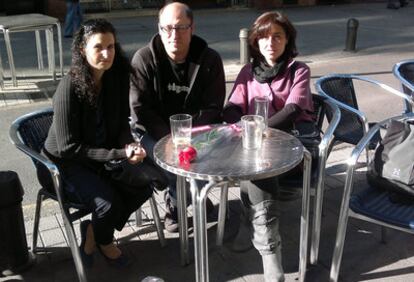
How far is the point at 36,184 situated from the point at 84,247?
1.63 meters

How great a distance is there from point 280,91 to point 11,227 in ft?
5.73

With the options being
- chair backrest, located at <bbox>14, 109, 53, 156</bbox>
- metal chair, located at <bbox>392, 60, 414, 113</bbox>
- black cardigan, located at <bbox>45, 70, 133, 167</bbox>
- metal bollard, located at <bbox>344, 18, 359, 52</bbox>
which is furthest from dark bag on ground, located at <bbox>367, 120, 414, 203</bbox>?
metal bollard, located at <bbox>344, 18, 359, 52</bbox>

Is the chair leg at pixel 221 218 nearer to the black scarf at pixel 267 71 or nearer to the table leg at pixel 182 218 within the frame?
the table leg at pixel 182 218

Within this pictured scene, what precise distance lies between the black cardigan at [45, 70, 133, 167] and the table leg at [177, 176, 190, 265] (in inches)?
14.3

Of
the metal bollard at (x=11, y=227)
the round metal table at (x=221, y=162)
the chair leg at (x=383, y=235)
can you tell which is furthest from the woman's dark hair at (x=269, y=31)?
the metal bollard at (x=11, y=227)

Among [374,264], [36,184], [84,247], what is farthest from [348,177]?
[36,184]

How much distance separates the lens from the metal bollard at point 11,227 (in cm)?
277

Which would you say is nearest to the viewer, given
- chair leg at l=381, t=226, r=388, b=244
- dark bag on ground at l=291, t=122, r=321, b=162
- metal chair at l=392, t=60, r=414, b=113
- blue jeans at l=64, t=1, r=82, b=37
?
dark bag on ground at l=291, t=122, r=321, b=162

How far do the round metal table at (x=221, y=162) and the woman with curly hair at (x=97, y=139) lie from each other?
0.32 metres

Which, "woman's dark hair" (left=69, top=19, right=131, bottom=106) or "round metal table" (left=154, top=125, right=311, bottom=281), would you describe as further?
"woman's dark hair" (left=69, top=19, right=131, bottom=106)

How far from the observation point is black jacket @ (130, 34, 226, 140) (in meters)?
3.01

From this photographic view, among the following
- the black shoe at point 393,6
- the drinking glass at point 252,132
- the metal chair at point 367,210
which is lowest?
the black shoe at point 393,6

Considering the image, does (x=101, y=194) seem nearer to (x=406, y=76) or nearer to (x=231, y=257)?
(x=231, y=257)

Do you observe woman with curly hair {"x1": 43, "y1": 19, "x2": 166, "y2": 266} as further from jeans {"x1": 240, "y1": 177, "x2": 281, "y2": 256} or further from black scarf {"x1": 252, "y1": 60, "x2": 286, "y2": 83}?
black scarf {"x1": 252, "y1": 60, "x2": 286, "y2": 83}
